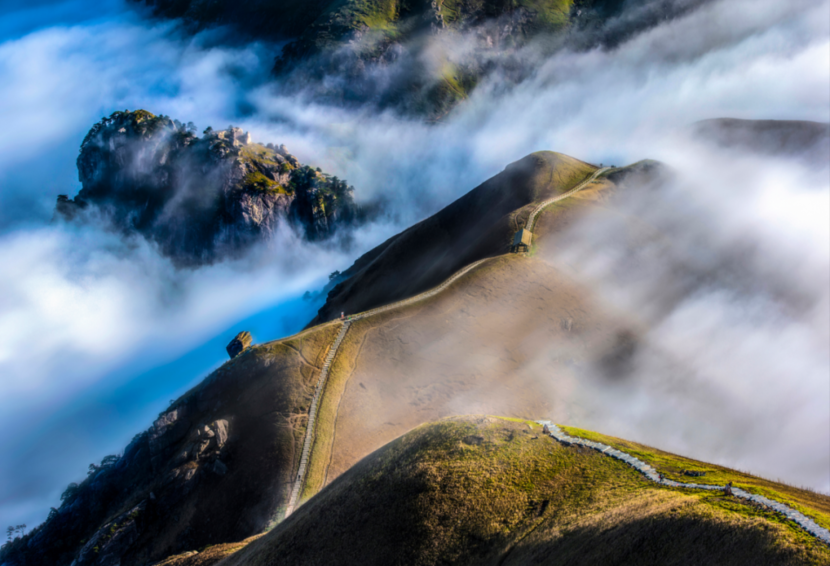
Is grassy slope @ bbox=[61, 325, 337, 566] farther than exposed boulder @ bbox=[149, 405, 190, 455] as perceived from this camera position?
No

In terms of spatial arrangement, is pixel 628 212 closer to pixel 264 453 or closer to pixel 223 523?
pixel 264 453

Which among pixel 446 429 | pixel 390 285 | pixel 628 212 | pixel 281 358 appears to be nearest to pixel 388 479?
pixel 446 429

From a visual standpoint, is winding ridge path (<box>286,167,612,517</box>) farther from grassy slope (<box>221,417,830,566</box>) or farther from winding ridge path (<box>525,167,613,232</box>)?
grassy slope (<box>221,417,830,566</box>)

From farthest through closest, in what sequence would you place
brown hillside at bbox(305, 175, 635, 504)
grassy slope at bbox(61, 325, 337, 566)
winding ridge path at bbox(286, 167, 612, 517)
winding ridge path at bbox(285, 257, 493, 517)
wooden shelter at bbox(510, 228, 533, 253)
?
wooden shelter at bbox(510, 228, 533, 253) < brown hillside at bbox(305, 175, 635, 504) < grassy slope at bbox(61, 325, 337, 566) < winding ridge path at bbox(286, 167, 612, 517) < winding ridge path at bbox(285, 257, 493, 517)

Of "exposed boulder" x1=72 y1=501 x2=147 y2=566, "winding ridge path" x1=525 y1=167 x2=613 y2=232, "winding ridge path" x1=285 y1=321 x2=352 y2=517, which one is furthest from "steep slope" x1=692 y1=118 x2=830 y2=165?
"exposed boulder" x1=72 y1=501 x2=147 y2=566

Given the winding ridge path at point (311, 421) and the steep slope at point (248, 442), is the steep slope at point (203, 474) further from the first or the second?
the winding ridge path at point (311, 421)

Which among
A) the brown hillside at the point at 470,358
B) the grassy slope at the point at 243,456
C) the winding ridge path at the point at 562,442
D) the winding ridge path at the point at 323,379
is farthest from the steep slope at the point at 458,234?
the grassy slope at the point at 243,456

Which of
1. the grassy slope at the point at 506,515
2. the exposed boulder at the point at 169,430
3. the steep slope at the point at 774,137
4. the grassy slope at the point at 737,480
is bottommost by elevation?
the steep slope at the point at 774,137
